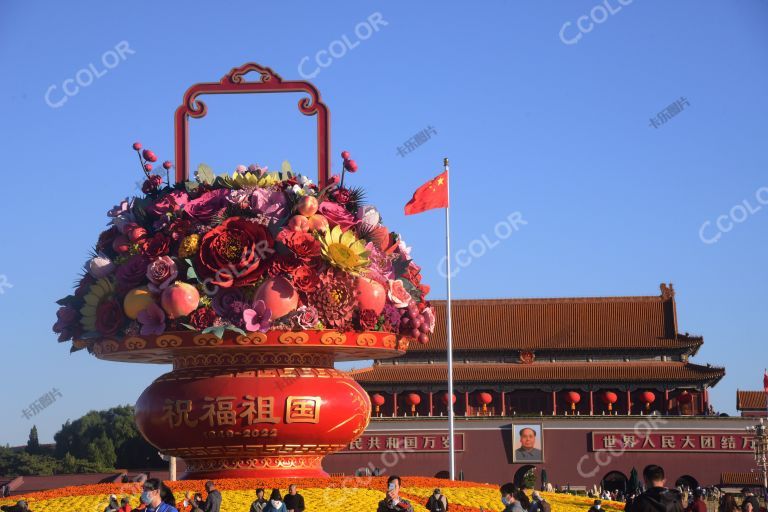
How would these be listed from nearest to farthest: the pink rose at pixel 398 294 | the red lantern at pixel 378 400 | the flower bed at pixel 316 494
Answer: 1. the flower bed at pixel 316 494
2. the pink rose at pixel 398 294
3. the red lantern at pixel 378 400

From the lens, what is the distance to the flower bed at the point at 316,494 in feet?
60.8

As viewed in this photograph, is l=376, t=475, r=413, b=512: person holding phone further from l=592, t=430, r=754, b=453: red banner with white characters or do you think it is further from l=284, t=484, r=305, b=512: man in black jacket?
l=592, t=430, r=754, b=453: red banner with white characters

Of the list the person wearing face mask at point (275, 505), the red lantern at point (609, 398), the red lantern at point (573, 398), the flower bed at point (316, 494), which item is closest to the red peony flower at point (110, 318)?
the flower bed at point (316, 494)

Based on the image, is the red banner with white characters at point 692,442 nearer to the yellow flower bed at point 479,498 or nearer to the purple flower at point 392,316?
the yellow flower bed at point 479,498

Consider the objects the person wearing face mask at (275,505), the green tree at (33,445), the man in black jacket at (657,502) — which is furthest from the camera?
the green tree at (33,445)

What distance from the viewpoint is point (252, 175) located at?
19.8m

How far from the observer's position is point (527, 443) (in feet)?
183

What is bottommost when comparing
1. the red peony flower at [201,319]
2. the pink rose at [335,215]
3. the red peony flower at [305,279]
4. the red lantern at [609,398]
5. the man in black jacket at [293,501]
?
the man in black jacket at [293,501]

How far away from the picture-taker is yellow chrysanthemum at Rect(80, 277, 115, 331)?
1958 cm

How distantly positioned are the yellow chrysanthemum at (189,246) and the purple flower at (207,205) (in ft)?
1.40

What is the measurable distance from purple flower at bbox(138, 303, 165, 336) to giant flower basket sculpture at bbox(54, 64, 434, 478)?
0.9 inches

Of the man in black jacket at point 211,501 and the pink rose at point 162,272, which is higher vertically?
the pink rose at point 162,272

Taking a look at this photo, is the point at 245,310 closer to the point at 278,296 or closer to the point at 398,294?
the point at 278,296

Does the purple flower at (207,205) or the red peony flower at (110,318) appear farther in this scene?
the red peony flower at (110,318)
